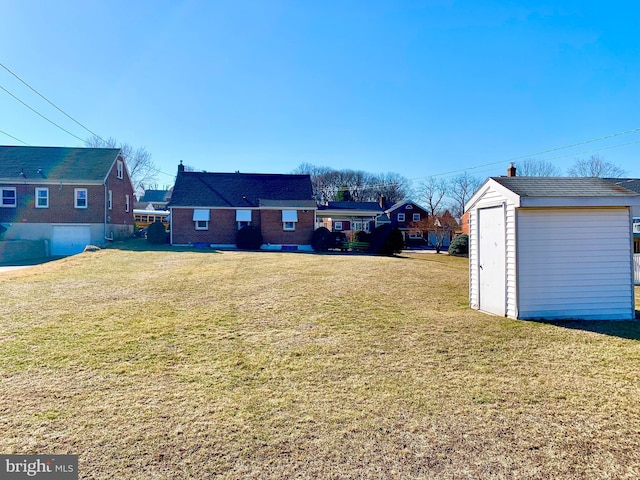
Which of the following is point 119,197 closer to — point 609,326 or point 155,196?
point 609,326

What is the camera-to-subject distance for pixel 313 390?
4387 mm

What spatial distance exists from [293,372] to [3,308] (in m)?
7.01

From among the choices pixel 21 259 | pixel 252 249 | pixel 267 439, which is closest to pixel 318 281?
pixel 267 439

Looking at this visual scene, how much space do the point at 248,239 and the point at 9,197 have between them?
16.1 m

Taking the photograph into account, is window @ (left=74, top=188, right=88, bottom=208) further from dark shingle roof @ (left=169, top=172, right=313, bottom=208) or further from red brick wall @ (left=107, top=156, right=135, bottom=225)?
dark shingle roof @ (left=169, top=172, right=313, bottom=208)

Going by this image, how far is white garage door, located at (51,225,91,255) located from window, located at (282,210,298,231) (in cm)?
1325

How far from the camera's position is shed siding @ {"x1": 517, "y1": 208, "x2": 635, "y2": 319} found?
303 inches

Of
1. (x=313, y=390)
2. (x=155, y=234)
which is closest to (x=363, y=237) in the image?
(x=155, y=234)

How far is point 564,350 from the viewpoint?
19.2 ft

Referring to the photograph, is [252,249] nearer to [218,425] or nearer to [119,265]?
[119,265]

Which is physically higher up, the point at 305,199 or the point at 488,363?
the point at 305,199

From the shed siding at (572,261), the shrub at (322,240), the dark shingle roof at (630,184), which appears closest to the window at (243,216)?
the shrub at (322,240)

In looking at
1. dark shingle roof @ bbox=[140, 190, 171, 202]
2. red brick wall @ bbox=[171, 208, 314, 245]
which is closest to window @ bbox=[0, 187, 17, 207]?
red brick wall @ bbox=[171, 208, 314, 245]

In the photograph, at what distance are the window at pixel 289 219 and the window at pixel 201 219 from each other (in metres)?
5.56
